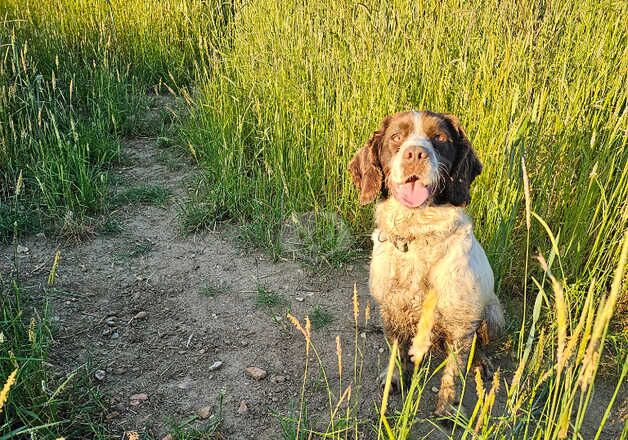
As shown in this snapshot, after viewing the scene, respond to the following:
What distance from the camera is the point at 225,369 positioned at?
9.26 ft

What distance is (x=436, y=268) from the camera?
238 centimetres

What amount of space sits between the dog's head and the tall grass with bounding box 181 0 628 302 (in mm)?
310

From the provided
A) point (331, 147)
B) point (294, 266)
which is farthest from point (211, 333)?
point (331, 147)

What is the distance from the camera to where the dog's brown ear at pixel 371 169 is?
8.64 ft

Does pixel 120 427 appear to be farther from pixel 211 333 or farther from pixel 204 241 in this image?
pixel 204 241

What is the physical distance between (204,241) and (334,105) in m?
1.42

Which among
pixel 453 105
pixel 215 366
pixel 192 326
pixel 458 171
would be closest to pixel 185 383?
pixel 215 366

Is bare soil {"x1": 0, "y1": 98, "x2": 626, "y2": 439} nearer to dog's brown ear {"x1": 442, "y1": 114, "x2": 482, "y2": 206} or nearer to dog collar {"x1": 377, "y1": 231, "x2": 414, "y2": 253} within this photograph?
dog collar {"x1": 377, "y1": 231, "x2": 414, "y2": 253}

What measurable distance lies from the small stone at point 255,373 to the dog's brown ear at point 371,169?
1055 millimetres

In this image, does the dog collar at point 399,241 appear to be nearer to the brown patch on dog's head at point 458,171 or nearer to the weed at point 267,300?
the brown patch on dog's head at point 458,171

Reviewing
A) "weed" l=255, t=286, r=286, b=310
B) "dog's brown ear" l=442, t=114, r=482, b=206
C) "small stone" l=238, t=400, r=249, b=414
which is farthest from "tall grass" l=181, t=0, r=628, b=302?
"small stone" l=238, t=400, r=249, b=414

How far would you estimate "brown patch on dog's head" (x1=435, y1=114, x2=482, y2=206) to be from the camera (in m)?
2.42

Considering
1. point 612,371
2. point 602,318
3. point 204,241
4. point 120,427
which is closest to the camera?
point 602,318

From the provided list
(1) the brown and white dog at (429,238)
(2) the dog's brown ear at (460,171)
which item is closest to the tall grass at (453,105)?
(2) the dog's brown ear at (460,171)
